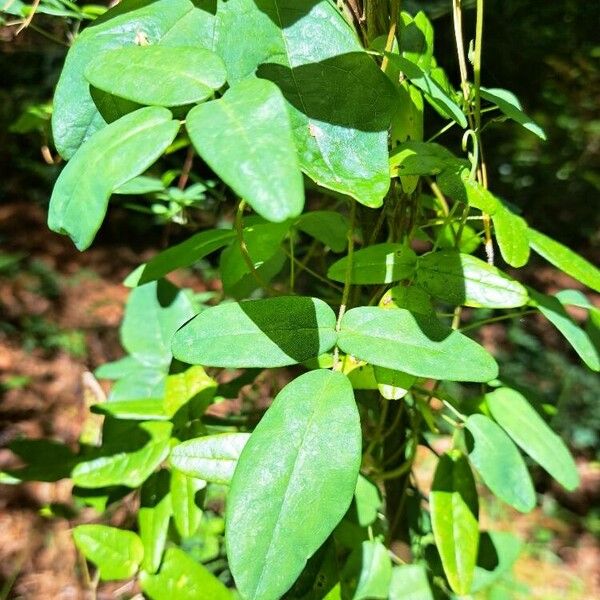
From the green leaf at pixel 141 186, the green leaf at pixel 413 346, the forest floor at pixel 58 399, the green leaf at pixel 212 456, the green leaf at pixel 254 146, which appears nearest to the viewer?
the green leaf at pixel 254 146

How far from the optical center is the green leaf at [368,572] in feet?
2.01

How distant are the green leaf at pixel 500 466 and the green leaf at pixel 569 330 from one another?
3.7 inches

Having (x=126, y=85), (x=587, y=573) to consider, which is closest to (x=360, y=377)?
(x=126, y=85)

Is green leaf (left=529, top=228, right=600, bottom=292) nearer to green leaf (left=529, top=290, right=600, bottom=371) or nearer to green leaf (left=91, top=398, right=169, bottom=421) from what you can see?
green leaf (left=529, top=290, right=600, bottom=371)

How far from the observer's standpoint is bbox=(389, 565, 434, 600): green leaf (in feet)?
2.21

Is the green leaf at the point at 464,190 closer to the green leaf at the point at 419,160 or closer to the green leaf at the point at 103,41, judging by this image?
the green leaf at the point at 419,160

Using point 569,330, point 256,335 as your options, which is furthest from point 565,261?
point 256,335

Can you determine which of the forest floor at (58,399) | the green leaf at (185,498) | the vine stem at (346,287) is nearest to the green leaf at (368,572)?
the green leaf at (185,498)

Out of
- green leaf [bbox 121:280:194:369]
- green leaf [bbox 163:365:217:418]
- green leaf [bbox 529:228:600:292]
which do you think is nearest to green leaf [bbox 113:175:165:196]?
green leaf [bbox 121:280:194:369]

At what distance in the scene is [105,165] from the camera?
0.34 meters

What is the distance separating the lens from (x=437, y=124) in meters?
1.93

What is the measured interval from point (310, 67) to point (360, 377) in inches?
9.1

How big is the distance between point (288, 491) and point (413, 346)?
0.40 feet

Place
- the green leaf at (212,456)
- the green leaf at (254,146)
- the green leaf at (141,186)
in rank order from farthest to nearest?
the green leaf at (141,186) < the green leaf at (212,456) < the green leaf at (254,146)
